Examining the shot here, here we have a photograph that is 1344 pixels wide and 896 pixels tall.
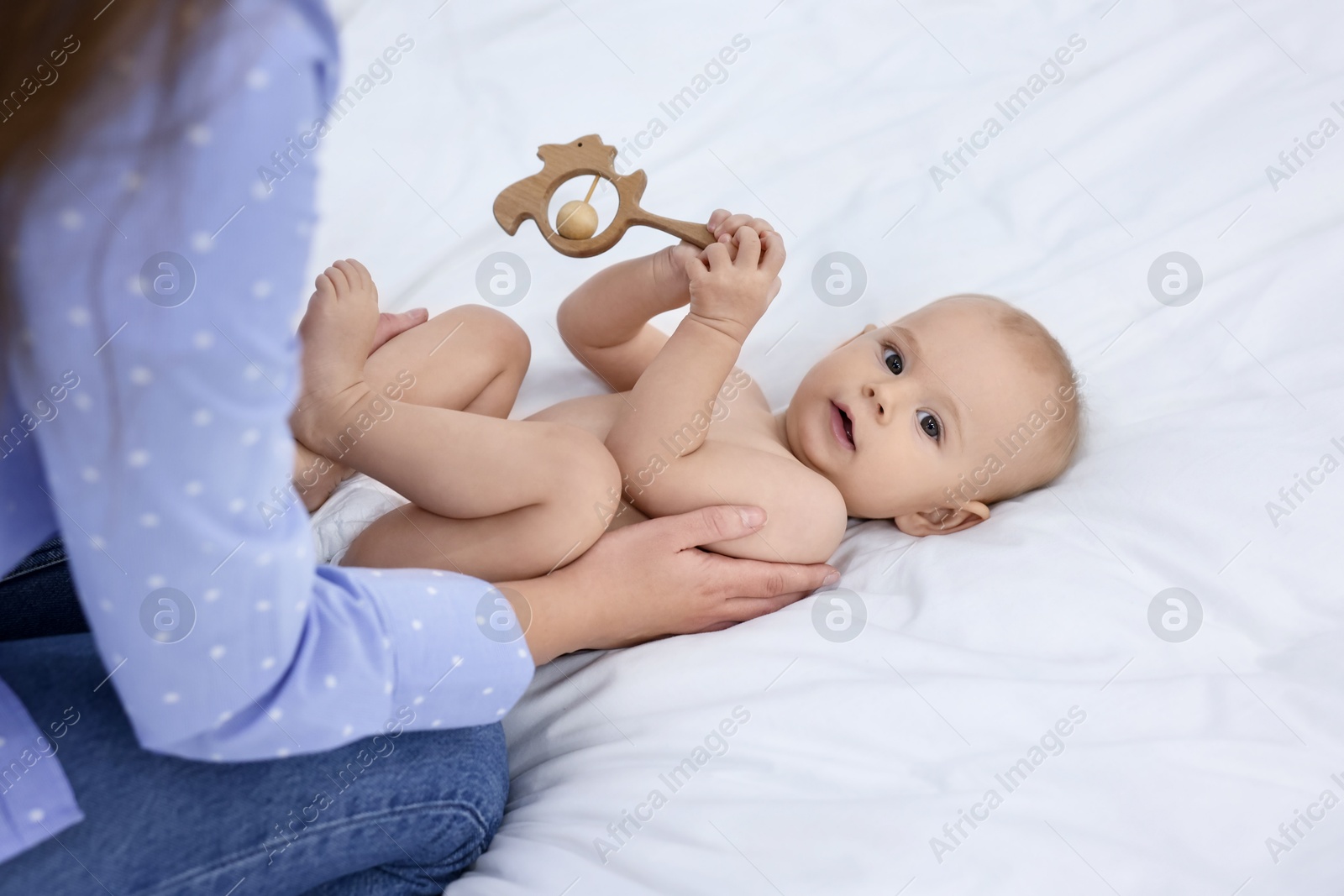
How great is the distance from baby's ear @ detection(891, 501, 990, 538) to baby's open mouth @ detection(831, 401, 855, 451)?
12 centimetres

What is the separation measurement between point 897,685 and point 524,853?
361 mm

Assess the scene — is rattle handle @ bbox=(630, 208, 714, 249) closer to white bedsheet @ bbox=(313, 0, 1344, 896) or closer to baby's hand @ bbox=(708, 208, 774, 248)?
baby's hand @ bbox=(708, 208, 774, 248)

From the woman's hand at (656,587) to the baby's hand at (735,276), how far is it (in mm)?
207

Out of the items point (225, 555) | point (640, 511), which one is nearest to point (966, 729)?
point (640, 511)

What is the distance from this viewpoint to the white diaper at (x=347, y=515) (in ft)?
3.60

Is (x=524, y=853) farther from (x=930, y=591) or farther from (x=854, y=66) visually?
(x=854, y=66)

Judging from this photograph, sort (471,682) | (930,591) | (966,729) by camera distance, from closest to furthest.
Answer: (471,682) → (966,729) → (930,591)

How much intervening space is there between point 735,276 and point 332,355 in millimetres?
435

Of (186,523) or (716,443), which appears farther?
(716,443)

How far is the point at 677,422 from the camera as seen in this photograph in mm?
1054

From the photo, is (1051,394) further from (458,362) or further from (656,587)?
(458,362)

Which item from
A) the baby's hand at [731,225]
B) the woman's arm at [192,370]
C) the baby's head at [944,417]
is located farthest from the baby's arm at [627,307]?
the woman's arm at [192,370]

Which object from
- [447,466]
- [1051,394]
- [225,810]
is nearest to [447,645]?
[225,810]

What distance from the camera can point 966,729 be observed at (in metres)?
0.88
